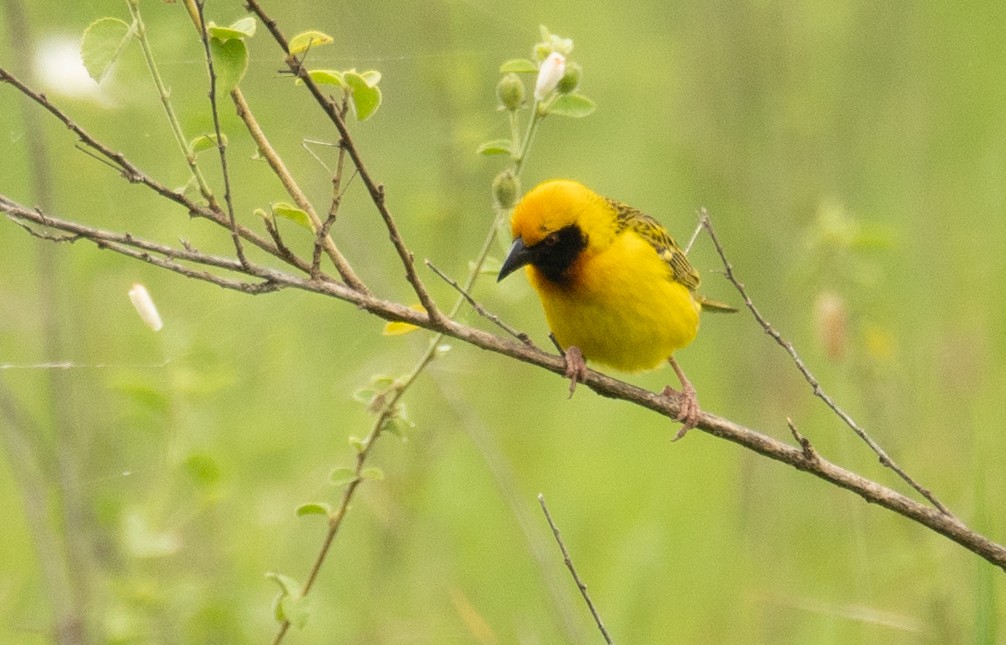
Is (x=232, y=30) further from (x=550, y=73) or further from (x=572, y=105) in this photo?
(x=572, y=105)

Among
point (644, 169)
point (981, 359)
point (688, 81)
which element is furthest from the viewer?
point (644, 169)

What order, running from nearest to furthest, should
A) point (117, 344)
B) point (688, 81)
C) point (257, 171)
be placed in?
1. point (117, 344)
2. point (257, 171)
3. point (688, 81)

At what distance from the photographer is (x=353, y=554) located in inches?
197

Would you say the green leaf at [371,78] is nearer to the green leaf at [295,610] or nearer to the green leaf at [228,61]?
the green leaf at [228,61]

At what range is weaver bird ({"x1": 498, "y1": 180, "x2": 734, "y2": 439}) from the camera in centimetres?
366

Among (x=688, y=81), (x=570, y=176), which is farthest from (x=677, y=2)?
(x=570, y=176)

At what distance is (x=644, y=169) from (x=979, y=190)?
1.74 metres

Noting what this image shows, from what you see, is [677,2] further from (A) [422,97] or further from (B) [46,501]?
(B) [46,501]

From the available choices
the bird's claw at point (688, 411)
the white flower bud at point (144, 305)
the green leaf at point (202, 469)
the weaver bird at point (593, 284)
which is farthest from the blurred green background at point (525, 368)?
the bird's claw at point (688, 411)

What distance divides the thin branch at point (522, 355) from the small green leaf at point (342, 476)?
0.70ft

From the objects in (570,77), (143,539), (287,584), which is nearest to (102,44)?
(570,77)

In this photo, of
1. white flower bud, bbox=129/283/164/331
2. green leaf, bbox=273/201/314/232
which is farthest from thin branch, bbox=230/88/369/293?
white flower bud, bbox=129/283/164/331

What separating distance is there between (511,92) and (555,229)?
103 cm

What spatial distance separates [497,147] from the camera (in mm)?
2697
